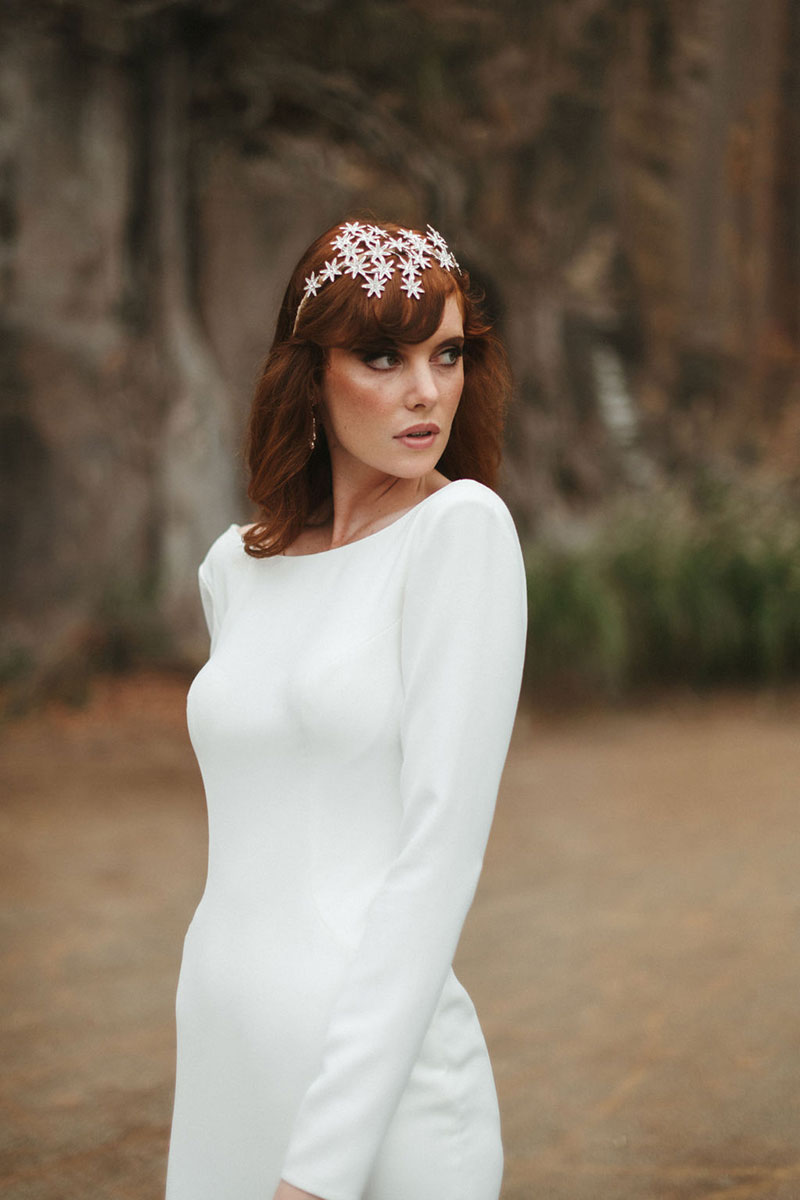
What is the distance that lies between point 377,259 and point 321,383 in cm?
18

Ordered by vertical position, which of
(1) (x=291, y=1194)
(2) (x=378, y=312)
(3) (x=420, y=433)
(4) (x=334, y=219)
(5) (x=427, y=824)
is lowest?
(1) (x=291, y=1194)

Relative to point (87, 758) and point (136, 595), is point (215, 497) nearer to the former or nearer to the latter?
point (136, 595)

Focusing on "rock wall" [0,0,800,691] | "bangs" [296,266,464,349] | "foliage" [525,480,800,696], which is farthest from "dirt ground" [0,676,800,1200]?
"rock wall" [0,0,800,691]

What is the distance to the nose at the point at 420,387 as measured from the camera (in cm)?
150

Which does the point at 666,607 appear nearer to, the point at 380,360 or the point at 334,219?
the point at 334,219

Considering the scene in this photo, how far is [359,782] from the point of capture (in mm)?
1413

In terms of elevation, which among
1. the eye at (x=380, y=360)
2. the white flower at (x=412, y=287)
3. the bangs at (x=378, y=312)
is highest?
the white flower at (x=412, y=287)

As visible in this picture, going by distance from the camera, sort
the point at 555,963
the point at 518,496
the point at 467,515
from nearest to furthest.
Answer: the point at 467,515, the point at 555,963, the point at 518,496

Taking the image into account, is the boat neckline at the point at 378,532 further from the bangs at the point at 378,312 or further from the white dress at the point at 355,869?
the bangs at the point at 378,312

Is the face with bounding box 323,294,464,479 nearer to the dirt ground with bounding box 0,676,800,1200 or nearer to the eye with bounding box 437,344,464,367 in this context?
the eye with bounding box 437,344,464,367


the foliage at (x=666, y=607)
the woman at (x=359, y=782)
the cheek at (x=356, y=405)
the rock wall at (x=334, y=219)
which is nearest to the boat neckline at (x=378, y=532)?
the woman at (x=359, y=782)

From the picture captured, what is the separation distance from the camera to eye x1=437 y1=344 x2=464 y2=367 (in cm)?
154

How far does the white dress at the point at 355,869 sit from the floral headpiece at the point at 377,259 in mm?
260

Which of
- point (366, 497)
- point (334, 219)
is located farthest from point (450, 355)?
point (334, 219)
